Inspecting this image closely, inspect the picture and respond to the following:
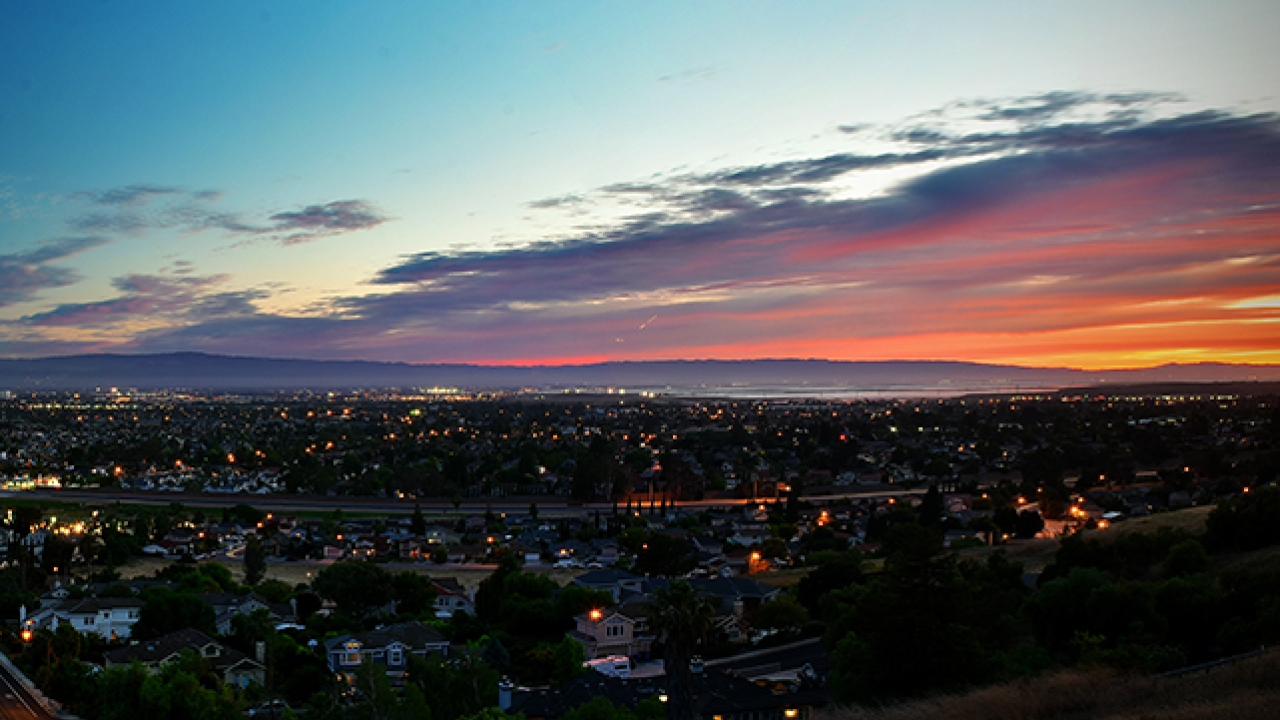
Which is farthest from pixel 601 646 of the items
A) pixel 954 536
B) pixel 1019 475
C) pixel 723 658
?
pixel 1019 475

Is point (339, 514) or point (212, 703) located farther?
point (339, 514)

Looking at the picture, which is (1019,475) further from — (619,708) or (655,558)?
(619,708)

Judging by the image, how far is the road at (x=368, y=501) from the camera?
6538 cm

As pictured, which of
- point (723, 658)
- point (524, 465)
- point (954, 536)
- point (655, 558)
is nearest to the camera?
point (723, 658)

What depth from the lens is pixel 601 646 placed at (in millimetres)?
29188

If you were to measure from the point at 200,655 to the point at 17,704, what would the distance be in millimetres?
4152

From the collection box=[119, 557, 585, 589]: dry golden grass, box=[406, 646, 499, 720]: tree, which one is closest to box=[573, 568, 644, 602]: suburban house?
box=[119, 557, 585, 589]: dry golden grass

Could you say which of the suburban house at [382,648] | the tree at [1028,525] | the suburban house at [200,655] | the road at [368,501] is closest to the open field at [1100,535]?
the tree at [1028,525]

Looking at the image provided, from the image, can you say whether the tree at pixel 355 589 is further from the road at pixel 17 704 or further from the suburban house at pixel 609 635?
the road at pixel 17 704

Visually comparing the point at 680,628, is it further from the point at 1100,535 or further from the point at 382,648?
the point at 1100,535

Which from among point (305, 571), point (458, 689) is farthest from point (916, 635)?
point (305, 571)

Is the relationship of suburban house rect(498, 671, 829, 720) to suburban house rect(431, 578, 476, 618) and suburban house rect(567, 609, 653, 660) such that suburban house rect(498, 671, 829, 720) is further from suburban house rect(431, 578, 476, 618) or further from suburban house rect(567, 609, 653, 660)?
suburban house rect(431, 578, 476, 618)

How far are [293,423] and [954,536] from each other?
403 feet

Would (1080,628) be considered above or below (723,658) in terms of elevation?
above
